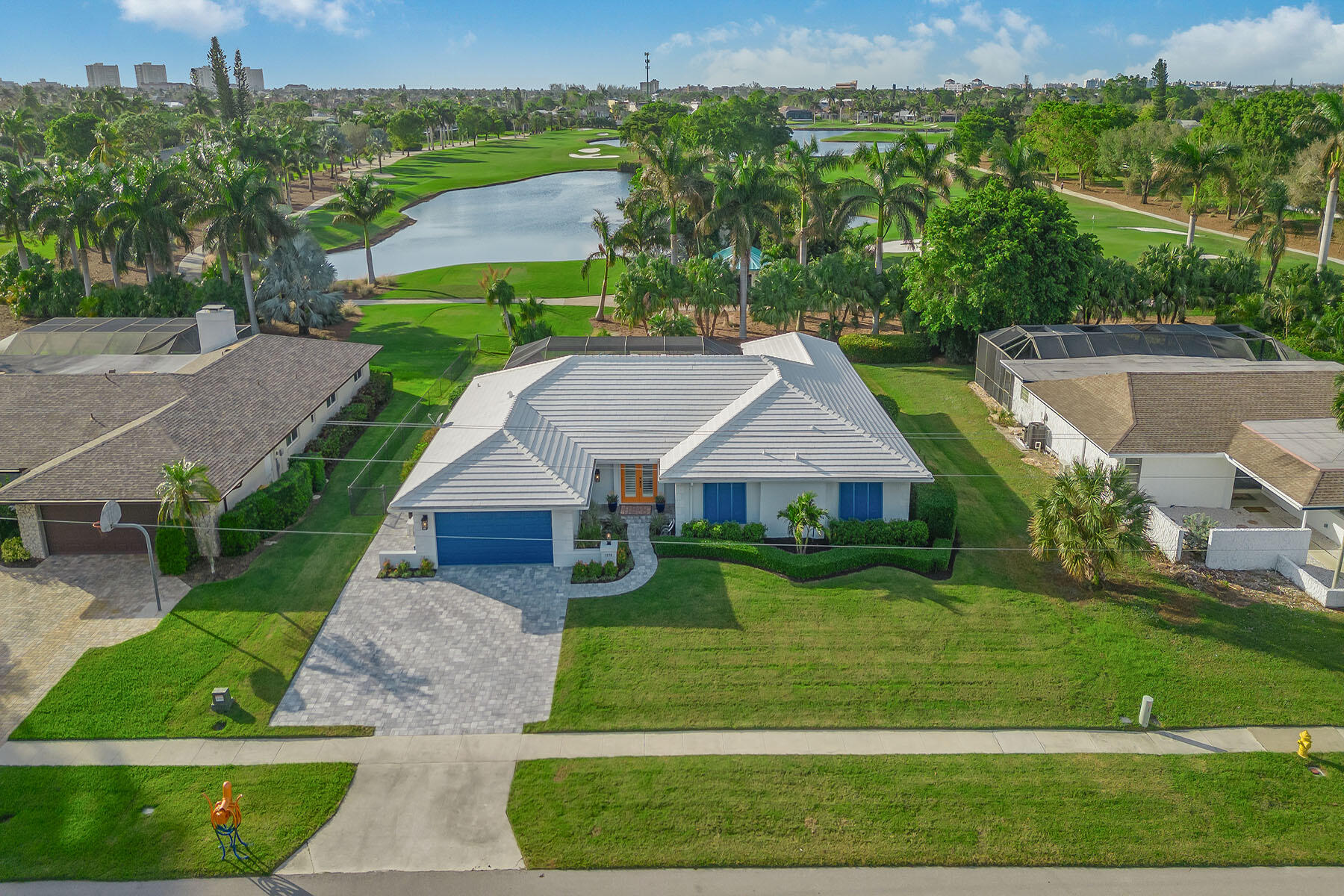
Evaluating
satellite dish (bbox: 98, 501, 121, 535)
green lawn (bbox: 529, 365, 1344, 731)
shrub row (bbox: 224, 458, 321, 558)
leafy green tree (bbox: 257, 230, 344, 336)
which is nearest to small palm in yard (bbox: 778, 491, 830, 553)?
green lawn (bbox: 529, 365, 1344, 731)

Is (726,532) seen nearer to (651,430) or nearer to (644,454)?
(644,454)

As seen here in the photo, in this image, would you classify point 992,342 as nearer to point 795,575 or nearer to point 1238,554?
point 1238,554

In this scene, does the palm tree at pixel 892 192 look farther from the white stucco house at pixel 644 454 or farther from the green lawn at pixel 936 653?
the green lawn at pixel 936 653

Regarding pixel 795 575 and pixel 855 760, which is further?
pixel 795 575

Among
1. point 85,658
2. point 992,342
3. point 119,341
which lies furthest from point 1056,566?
point 119,341

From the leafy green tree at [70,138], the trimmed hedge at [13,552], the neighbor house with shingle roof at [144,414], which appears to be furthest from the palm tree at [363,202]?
the leafy green tree at [70,138]

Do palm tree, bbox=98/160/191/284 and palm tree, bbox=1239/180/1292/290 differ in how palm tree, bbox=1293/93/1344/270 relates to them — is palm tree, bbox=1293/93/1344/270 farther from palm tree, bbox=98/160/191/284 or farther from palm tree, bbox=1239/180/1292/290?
palm tree, bbox=98/160/191/284
